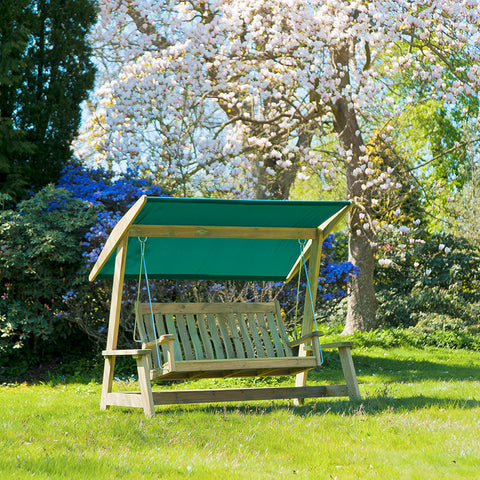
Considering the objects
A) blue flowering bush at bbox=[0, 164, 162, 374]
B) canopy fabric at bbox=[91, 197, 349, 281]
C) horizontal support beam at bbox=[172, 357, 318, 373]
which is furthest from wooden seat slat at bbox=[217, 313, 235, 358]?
blue flowering bush at bbox=[0, 164, 162, 374]

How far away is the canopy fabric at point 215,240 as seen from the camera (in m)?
5.26

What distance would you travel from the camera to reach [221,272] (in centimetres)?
665

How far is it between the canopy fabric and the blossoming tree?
4086 mm

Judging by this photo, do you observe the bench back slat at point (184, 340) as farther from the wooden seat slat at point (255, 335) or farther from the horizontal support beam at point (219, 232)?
the horizontal support beam at point (219, 232)

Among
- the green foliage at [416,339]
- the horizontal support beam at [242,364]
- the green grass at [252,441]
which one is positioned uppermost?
the horizontal support beam at [242,364]

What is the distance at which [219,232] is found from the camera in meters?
5.79

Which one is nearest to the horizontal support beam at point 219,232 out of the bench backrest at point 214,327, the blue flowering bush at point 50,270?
the bench backrest at point 214,327

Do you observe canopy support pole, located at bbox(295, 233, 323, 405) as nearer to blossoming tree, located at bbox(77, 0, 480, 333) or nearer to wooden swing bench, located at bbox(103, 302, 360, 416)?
wooden swing bench, located at bbox(103, 302, 360, 416)

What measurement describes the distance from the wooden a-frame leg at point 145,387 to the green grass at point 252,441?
14 centimetres

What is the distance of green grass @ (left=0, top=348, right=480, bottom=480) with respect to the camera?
3252mm

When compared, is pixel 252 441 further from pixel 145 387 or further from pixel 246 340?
pixel 246 340

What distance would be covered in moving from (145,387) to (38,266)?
4.56 metres

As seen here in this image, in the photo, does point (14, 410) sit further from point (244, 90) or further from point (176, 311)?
point (244, 90)

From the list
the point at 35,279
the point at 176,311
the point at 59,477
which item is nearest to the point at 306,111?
the point at 35,279
